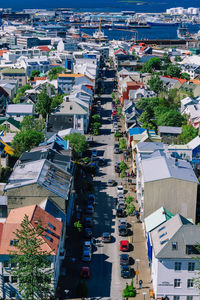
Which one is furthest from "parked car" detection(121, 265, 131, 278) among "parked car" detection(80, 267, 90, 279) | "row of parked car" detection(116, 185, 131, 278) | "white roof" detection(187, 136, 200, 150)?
"white roof" detection(187, 136, 200, 150)

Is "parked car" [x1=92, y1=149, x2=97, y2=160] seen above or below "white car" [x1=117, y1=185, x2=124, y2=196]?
above

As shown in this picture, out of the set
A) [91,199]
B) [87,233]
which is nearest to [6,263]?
[87,233]

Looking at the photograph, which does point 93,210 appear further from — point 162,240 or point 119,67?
point 119,67

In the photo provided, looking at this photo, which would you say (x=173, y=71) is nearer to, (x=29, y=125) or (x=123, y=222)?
(x=29, y=125)

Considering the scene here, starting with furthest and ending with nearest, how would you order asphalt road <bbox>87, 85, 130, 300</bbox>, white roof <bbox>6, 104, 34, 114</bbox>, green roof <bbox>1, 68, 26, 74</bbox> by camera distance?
1. green roof <bbox>1, 68, 26, 74</bbox>
2. white roof <bbox>6, 104, 34, 114</bbox>
3. asphalt road <bbox>87, 85, 130, 300</bbox>

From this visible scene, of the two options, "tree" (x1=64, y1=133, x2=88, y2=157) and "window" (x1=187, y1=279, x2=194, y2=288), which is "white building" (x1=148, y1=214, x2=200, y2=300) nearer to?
"window" (x1=187, y1=279, x2=194, y2=288)

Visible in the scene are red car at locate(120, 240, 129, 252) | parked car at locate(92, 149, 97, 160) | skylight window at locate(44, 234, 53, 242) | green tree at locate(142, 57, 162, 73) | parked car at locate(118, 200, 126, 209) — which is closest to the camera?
skylight window at locate(44, 234, 53, 242)
